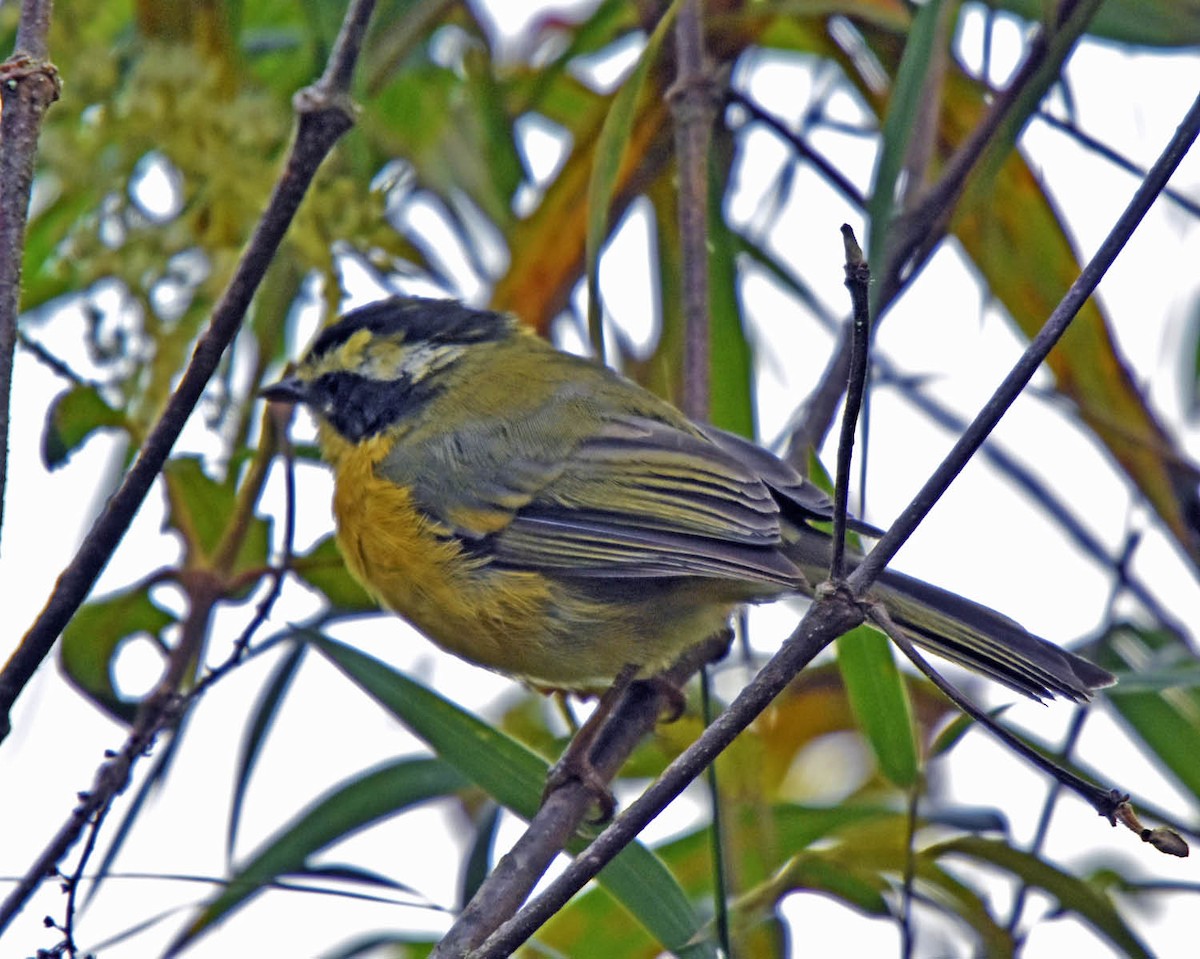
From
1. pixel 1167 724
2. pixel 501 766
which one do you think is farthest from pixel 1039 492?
pixel 501 766

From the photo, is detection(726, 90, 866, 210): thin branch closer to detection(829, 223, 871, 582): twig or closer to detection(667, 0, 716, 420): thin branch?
detection(667, 0, 716, 420): thin branch

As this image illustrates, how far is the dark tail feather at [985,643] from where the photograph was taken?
2977 millimetres

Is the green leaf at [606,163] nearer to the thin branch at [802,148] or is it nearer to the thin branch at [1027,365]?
the thin branch at [802,148]

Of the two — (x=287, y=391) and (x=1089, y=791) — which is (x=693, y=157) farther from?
(x=1089, y=791)

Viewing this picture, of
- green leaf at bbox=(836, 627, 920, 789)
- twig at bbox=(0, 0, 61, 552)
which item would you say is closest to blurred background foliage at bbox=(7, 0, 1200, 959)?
green leaf at bbox=(836, 627, 920, 789)

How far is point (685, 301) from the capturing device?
143 inches

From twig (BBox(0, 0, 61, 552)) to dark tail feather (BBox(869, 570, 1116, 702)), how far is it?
178 centimetres

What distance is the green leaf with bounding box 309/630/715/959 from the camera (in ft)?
8.84

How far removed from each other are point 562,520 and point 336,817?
887 mm

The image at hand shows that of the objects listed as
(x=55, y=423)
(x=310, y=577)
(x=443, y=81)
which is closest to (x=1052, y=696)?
(x=310, y=577)

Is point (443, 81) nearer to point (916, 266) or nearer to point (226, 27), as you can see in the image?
point (226, 27)

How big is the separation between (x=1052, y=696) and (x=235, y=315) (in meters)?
1.83

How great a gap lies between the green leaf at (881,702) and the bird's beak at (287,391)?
154 centimetres

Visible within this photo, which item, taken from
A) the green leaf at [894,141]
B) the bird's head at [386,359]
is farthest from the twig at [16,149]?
the bird's head at [386,359]
